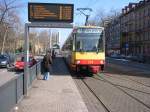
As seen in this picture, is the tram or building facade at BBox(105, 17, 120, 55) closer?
the tram

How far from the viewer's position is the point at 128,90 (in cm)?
1875

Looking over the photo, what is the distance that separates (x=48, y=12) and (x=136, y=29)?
8658 cm

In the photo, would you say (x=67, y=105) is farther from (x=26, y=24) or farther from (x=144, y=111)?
(x=26, y=24)

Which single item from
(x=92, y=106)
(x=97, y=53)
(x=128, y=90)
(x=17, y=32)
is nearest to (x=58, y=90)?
(x=128, y=90)

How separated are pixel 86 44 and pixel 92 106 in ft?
44.2

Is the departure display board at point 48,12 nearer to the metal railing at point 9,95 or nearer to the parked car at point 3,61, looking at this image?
the metal railing at point 9,95

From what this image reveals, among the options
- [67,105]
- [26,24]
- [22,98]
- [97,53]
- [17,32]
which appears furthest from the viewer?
[17,32]

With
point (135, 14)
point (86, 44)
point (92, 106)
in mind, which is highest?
point (135, 14)

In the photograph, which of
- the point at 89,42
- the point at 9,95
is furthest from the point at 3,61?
the point at 9,95

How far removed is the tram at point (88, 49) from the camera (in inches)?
Answer: 1053

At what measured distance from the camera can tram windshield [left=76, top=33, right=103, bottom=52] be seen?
26906mm

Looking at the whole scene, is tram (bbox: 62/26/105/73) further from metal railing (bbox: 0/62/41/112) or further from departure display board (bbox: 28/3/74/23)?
metal railing (bbox: 0/62/41/112)

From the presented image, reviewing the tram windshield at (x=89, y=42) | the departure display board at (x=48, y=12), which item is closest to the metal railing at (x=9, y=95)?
the departure display board at (x=48, y=12)

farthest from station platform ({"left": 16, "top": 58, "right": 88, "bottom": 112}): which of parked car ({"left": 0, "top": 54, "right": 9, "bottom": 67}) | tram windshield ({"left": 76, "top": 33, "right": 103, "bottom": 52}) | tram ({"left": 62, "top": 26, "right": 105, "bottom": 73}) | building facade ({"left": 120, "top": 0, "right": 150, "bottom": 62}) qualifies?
building facade ({"left": 120, "top": 0, "right": 150, "bottom": 62})
